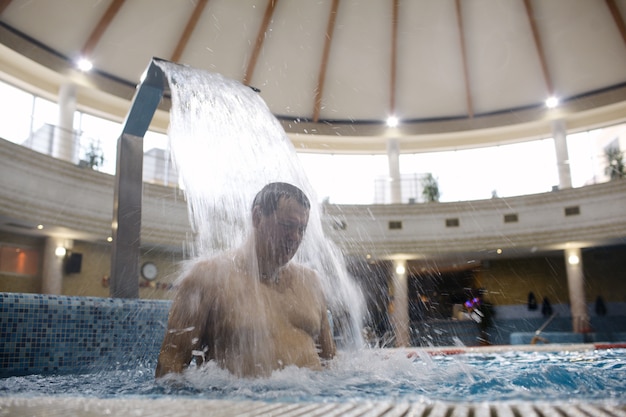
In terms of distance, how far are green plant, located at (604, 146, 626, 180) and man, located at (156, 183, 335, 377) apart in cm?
1404

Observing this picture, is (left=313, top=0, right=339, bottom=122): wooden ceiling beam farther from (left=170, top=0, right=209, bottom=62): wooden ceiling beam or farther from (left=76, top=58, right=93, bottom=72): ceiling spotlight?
(left=76, top=58, right=93, bottom=72): ceiling spotlight

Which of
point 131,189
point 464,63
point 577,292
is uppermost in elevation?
point 464,63

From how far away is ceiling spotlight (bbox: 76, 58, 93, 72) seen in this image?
12.3 m

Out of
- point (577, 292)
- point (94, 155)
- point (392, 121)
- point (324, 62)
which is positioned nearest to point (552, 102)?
point (392, 121)

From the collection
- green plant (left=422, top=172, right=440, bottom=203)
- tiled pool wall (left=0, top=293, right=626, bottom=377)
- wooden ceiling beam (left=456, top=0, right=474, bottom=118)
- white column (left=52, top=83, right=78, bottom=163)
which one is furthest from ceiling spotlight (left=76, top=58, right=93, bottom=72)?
tiled pool wall (left=0, top=293, right=626, bottom=377)

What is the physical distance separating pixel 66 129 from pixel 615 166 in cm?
1382

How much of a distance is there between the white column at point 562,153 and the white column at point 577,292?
2.00 meters

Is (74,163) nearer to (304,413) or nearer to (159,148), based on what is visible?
(159,148)

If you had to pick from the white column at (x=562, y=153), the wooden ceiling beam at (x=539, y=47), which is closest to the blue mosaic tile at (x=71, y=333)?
the wooden ceiling beam at (x=539, y=47)

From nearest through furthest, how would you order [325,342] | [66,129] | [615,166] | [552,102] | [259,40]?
[325,342] → [66,129] → [259,40] → [615,166] → [552,102]

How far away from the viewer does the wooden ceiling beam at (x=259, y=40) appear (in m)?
12.5

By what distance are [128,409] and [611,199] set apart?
1518 centimetres

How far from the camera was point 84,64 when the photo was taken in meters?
12.4

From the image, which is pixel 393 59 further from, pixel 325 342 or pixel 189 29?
pixel 325 342
